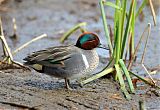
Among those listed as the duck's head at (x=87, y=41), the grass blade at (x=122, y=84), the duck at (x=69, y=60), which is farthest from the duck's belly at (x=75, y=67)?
the grass blade at (x=122, y=84)

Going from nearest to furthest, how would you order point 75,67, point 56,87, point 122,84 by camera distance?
point 75,67
point 122,84
point 56,87

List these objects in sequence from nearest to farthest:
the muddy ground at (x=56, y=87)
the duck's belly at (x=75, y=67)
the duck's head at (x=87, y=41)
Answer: the muddy ground at (x=56, y=87) → the duck's belly at (x=75, y=67) → the duck's head at (x=87, y=41)

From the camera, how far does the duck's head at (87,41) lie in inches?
203

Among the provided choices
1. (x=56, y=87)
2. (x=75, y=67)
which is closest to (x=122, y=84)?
(x=75, y=67)

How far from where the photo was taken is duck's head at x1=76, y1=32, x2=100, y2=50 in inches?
203

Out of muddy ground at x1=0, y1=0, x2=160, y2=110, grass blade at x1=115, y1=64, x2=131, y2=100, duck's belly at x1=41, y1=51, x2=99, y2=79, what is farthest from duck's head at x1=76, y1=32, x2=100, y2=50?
muddy ground at x1=0, y1=0, x2=160, y2=110

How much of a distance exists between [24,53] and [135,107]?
2.75 m

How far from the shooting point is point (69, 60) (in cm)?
503

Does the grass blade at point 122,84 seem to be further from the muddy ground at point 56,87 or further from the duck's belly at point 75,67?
the duck's belly at point 75,67

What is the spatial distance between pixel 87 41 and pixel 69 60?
30cm

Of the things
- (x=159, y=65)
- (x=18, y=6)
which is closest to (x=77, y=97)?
(x=159, y=65)

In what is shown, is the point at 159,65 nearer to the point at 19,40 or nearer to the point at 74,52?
the point at 74,52

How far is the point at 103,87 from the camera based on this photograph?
5.39m

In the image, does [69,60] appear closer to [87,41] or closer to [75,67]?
[75,67]
